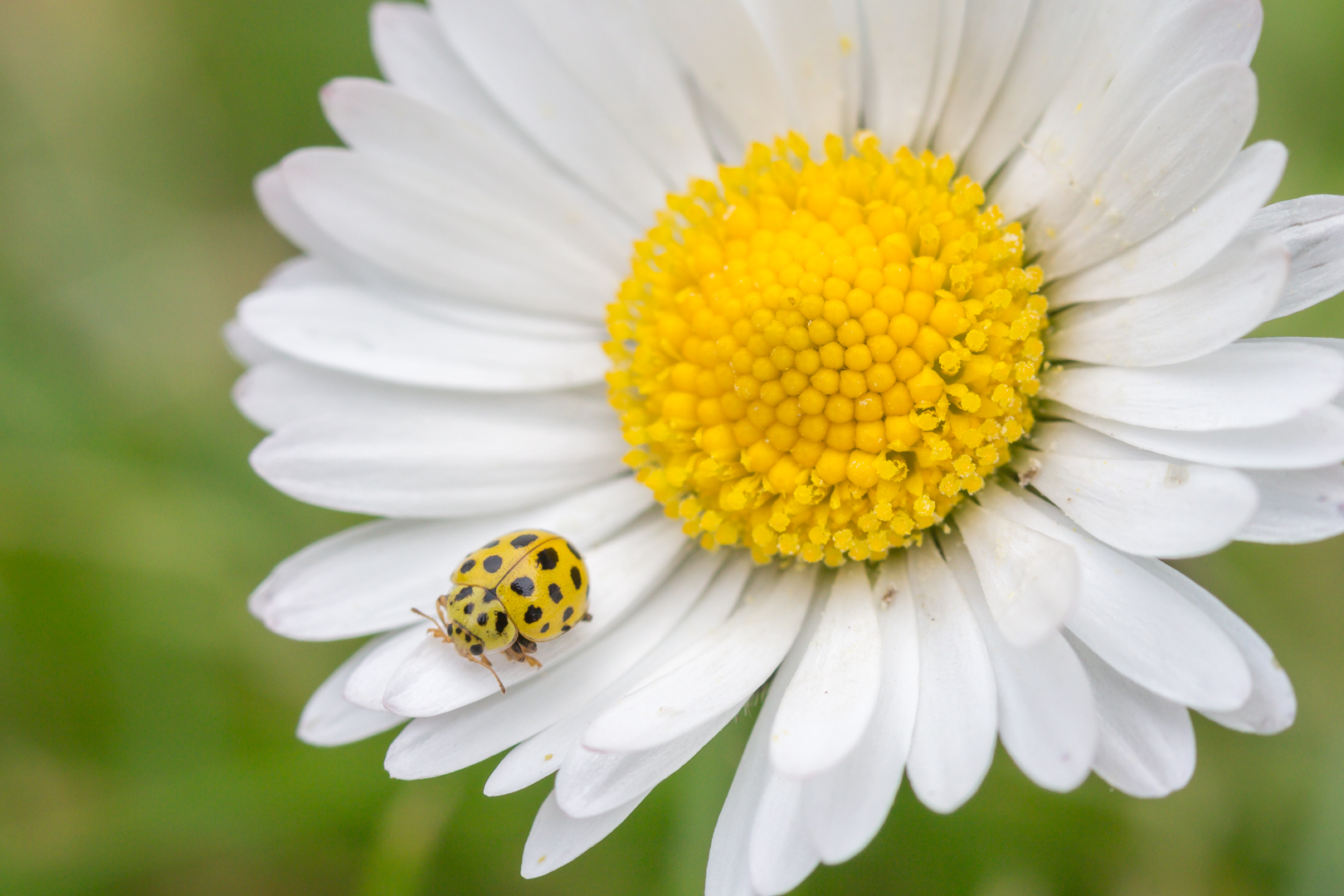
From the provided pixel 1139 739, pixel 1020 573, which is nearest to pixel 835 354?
pixel 1020 573

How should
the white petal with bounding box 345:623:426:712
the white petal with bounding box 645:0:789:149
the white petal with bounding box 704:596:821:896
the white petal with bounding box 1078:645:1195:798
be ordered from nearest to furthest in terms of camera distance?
the white petal with bounding box 1078:645:1195:798, the white petal with bounding box 704:596:821:896, the white petal with bounding box 345:623:426:712, the white petal with bounding box 645:0:789:149

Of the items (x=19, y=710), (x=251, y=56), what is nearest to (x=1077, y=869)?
(x=19, y=710)

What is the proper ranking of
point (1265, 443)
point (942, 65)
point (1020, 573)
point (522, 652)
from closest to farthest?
point (1265, 443) → point (1020, 573) → point (522, 652) → point (942, 65)

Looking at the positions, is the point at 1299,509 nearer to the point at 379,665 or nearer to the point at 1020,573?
the point at 1020,573

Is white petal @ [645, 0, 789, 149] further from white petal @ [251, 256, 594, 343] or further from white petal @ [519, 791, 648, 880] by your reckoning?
white petal @ [519, 791, 648, 880]

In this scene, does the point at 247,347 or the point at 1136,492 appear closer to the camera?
the point at 1136,492

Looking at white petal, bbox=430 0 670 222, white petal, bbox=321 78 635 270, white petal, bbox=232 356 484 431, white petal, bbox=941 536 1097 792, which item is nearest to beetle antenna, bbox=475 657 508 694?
white petal, bbox=232 356 484 431
